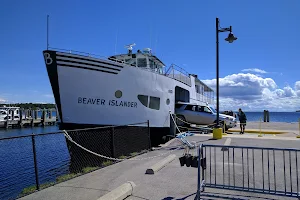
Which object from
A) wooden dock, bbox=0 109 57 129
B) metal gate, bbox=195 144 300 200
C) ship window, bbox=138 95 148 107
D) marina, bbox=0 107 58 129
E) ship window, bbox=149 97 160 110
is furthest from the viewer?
marina, bbox=0 107 58 129

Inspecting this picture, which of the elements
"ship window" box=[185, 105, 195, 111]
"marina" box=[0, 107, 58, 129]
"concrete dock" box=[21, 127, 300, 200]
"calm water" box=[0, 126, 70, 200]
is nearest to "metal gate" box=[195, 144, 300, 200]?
"concrete dock" box=[21, 127, 300, 200]

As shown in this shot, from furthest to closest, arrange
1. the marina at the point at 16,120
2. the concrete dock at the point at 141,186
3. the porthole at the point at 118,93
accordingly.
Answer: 1. the marina at the point at 16,120
2. the porthole at the point at 118,93
3. the concrete dock at the point at 141,186

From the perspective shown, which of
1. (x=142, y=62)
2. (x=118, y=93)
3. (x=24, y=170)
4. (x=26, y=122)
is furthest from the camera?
(x=26, y=122)

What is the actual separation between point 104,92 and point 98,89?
14.2 inches

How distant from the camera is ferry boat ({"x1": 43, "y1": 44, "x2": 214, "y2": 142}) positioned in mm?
11750

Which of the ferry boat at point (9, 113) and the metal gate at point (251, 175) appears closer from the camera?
the metal gate at point (251, 175)

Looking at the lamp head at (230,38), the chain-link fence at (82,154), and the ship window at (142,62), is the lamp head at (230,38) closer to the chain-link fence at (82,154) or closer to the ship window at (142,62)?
the chain-link fence at (82,154)

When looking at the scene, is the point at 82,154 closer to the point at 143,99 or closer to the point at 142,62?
the point at 143,99

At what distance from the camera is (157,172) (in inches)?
295

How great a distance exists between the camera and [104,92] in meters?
12.9

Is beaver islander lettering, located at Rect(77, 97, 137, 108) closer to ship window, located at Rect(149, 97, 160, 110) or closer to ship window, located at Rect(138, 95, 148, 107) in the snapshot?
ship window, located at Rect(138, 95, 148, 107)

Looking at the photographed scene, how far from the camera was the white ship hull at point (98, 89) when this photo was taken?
462 inches

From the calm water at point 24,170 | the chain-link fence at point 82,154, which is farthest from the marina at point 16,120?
the chain-link fence at point 82,154

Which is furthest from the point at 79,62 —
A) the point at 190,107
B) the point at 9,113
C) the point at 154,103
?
the point at 9,113
